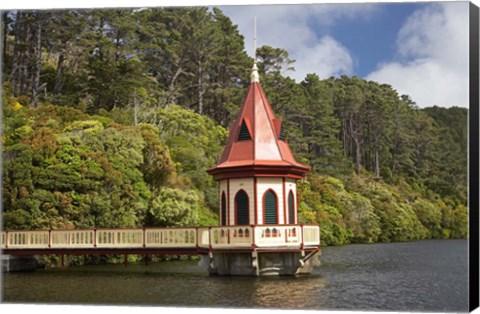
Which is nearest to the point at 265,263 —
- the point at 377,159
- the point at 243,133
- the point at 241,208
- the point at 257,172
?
the point at 241,208

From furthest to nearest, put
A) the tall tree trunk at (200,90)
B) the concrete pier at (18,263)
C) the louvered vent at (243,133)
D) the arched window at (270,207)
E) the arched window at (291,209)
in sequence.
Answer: the tall tree trunk at (200,90) → the concrete pier at (18,263) → the arched window at (291,209) → the louvered vent at (243,133) → the arched window at (270,207)

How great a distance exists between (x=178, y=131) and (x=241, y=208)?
59.1 feet

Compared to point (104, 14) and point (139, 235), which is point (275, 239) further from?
point (104, 14)

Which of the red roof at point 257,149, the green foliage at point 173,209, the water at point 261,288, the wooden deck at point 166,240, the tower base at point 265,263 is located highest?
the red roof at point 257,149

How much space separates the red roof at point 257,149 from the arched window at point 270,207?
1.74 feet

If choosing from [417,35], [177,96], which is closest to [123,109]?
[177,96]

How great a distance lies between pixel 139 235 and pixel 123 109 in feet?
53.0

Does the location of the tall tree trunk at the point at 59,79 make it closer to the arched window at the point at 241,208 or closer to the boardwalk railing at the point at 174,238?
the boardwalk railing at the point at 174,238

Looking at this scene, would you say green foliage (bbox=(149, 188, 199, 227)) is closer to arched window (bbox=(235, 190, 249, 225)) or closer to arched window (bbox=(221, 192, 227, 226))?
arched window (bbox=(221, 192, 227, 226))

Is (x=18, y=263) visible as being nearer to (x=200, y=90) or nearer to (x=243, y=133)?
(x=243, y=133)

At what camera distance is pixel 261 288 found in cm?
1748

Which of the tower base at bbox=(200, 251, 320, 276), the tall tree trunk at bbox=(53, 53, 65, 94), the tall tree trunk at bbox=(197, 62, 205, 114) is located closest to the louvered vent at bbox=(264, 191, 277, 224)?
the tower base at bbox=(200, 251, 320, 276)

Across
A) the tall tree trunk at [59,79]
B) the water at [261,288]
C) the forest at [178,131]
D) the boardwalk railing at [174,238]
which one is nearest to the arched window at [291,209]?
the forest at [178,131]

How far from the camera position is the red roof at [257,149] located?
65.0 feet
